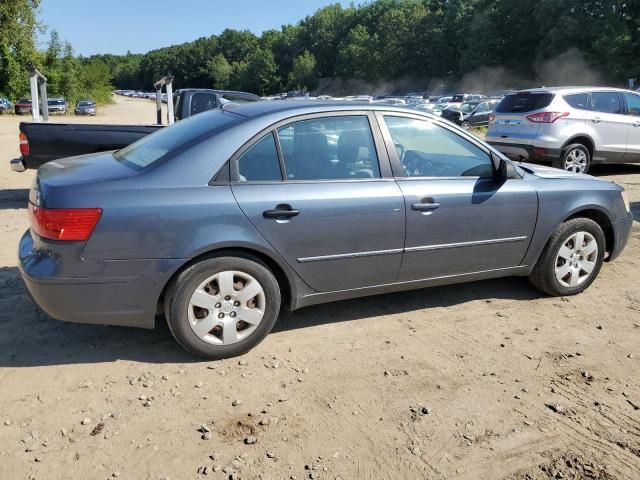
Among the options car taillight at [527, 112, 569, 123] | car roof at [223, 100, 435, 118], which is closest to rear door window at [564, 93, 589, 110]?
car taillight at [527, 112, 569, 123]

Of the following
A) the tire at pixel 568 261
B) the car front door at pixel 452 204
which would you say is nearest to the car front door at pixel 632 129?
the tire at pixel 568 261

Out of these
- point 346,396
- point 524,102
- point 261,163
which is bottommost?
point 346,396

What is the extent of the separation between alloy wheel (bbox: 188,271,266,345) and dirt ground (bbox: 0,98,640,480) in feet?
0.69

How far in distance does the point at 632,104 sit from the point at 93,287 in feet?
35.7

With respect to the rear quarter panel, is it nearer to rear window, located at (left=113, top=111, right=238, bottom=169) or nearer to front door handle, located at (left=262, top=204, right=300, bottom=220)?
front door handle, located at (left=262, top=204, right=300, bottom=220)

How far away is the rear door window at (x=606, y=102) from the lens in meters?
10.6

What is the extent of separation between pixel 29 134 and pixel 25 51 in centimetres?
4316

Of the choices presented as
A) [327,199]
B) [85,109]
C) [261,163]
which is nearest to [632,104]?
[327,199]

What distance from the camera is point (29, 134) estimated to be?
7523mm

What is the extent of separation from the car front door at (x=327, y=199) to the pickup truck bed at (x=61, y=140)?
4679 mm

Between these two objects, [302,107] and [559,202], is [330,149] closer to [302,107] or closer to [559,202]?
[302,107]

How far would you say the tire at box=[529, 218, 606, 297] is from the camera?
15.4 ft

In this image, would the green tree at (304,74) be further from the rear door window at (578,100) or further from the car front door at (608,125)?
the rear door window at (578,100)

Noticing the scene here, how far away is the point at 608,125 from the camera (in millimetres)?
10633
